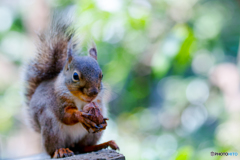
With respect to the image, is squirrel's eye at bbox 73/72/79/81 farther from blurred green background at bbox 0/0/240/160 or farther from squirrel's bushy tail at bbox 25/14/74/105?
blurred green background at bbox 0/0/240/160

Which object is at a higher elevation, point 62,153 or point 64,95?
point 64,95

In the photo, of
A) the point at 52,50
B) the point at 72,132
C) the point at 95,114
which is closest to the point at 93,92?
the point at 95,114

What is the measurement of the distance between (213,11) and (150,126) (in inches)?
54.7

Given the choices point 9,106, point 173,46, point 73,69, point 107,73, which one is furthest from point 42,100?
point 9,106

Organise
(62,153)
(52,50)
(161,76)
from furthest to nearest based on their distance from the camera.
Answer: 1. (161,76)
2. (52,50)
3. (62,153)

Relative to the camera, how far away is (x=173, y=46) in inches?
63.2

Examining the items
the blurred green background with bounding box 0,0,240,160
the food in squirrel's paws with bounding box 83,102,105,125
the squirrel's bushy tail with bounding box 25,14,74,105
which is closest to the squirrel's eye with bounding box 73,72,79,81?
the food in squirrel's paws with bounding box 83,102,105,125

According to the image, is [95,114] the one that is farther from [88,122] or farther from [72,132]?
[72,132]

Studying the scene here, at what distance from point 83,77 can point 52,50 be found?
45 centimetres

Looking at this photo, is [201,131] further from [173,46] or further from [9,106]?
[9,106]

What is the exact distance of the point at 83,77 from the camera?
3.00 ft

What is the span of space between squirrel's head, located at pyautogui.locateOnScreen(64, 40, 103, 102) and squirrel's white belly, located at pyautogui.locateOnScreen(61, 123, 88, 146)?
0.65ft

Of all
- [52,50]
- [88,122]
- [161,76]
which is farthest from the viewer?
[161,76]

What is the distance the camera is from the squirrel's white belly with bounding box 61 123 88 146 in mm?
1081
